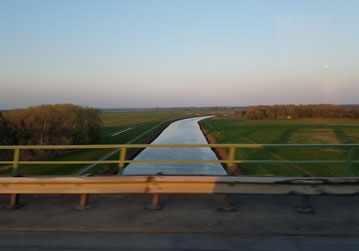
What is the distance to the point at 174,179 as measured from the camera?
15.0ft

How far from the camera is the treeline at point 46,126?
29.9 metres

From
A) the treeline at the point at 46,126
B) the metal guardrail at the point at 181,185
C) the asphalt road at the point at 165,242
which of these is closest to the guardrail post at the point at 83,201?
the metal guardrail at the point at 181,185

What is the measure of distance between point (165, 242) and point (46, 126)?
33106 millimetres

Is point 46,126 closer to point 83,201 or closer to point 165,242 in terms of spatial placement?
point 83,201

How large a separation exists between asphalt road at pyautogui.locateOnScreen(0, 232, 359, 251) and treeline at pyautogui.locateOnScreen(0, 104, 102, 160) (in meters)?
30.4

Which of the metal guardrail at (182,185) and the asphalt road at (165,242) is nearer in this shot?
the asphalt road at (165,242)

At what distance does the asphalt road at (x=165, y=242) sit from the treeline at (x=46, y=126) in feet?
99.6

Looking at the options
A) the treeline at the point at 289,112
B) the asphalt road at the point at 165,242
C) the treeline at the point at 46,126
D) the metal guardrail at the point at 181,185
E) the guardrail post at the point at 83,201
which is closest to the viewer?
the asphalt road at the point at 165,242

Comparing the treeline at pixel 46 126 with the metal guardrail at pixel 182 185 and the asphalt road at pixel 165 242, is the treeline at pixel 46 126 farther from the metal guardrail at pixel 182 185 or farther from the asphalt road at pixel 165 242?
the asphalt road at pixel 165 242

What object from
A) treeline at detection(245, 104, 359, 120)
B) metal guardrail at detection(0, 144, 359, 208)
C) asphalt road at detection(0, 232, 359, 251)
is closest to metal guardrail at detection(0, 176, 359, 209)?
metal guardrail at detection(0, 144, 359, 208)

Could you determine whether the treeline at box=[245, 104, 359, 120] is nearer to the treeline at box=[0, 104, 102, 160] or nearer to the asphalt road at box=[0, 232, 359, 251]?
the treeline at box=[0, 104, 102, 160]

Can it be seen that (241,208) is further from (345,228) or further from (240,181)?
(345,228)

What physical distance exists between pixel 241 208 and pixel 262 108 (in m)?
99.1

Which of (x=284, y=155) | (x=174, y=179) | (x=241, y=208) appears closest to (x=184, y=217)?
(x=174, y=179)
